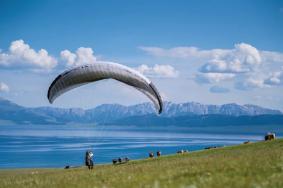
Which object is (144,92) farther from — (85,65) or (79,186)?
(79,186)

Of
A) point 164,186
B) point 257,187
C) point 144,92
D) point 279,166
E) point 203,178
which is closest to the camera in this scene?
point 257,187

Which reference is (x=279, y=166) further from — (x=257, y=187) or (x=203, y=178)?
(x=257, y=187)

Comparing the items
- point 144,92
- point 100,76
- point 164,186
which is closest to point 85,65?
point 100,76

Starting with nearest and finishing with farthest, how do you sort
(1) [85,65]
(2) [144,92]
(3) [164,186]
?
1. (3) [164,186]
2. (1) [85,65]
3. (2) [144,92]

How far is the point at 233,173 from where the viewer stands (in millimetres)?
14734

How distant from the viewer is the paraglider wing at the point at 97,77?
104 ft

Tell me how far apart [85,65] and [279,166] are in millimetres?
18414

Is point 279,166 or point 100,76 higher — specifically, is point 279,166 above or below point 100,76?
below

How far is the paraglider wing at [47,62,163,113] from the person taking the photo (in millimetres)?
31781

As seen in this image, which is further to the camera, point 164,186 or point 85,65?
point 85,65

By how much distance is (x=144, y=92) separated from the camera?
3428cm

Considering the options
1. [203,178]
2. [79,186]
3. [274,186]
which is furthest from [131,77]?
[274,186]

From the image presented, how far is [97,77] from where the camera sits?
32406 millimetres

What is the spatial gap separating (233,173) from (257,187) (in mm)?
3631
